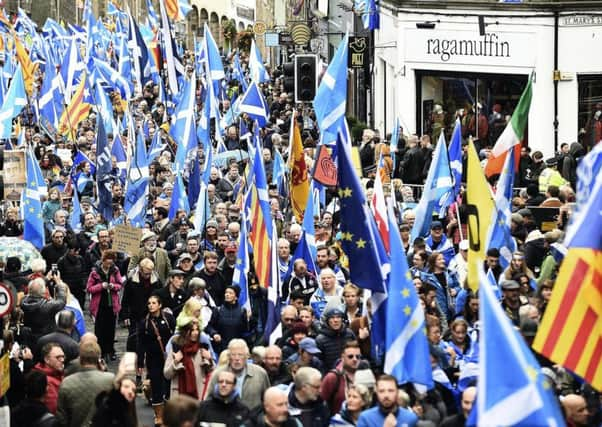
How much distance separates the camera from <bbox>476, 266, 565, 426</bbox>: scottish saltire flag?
9.16 m

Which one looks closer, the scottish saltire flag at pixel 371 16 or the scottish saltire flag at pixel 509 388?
the scottish saltire flag at pixel 509 388

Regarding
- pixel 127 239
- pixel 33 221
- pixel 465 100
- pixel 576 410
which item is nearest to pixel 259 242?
pixel 127 239

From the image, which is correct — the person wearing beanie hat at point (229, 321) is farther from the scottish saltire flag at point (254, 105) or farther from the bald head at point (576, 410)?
the scottish saltire flag at point (254, 105)

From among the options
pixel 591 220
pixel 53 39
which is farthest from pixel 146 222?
pixel 53 39

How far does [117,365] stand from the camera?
761 inches

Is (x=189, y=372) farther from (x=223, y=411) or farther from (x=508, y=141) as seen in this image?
(x=508, y=141)

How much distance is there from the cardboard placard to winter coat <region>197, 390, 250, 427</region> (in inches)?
313

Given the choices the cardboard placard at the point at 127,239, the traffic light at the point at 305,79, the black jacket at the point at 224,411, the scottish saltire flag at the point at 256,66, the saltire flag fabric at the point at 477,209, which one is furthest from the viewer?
the scottish saltire flag at the point at 256,66

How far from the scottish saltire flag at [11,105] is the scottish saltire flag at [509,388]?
21812 mm

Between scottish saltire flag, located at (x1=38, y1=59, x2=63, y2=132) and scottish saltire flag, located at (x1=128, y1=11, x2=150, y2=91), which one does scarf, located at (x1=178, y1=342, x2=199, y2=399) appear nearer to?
scottish saltire flag, located at (x1=38, y1=59, x2=63, y2=132)

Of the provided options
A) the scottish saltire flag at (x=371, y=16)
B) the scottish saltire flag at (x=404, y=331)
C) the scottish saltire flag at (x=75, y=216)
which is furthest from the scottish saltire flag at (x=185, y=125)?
the scottish saltire flag at (x=371, y=16)

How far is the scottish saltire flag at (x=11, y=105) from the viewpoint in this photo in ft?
100

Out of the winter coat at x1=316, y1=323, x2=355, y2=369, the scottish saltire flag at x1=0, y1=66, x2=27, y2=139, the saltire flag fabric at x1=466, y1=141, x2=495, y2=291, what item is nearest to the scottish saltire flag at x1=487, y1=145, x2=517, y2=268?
the saltire flag fabric at x1=466, y1=141, x2=495, y2=291

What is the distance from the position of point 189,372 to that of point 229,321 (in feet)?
4.54
